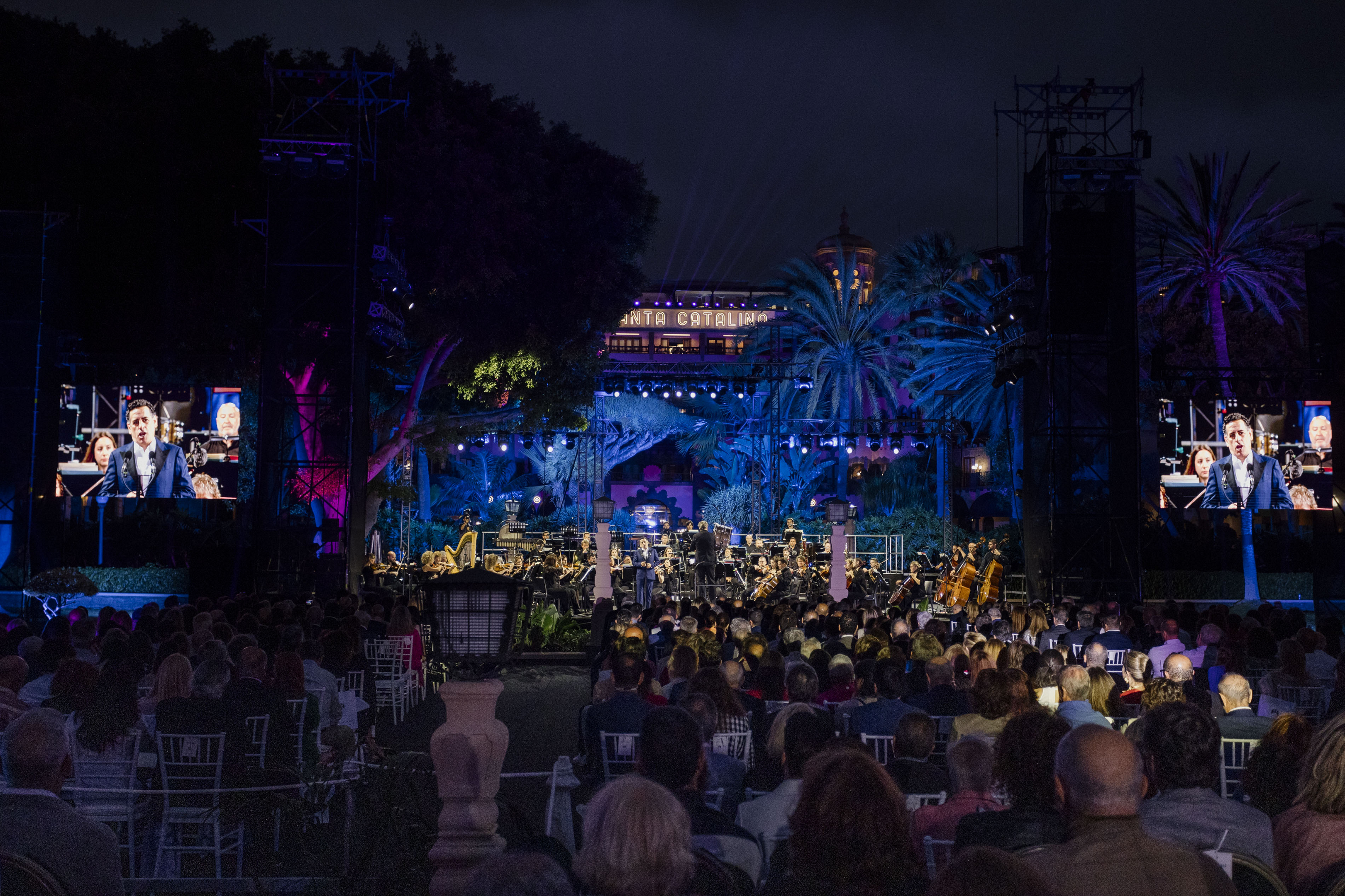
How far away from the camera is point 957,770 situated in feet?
13.8

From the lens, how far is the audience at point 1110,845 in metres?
2.74

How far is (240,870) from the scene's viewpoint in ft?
19.9

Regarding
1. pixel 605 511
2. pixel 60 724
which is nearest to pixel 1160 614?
pixel 605 511

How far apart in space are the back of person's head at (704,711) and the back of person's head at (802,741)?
0.90 meters

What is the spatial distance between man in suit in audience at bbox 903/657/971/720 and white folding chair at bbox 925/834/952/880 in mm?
2825

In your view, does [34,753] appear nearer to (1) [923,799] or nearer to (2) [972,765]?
(2) [972,765]

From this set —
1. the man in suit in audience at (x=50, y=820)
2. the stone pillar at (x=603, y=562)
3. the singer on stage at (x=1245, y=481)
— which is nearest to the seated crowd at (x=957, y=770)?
the man in suit in audience at (x=50, y=820)

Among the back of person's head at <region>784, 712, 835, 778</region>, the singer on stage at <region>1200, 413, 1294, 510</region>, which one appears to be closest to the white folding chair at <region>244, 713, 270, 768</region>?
the back of person's head at <region>784, 712, 835, 778</region>

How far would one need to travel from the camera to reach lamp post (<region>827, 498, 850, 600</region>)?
61.4ft

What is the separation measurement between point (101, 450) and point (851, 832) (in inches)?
782

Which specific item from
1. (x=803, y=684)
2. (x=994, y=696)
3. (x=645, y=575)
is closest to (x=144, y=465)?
(x=645, y=575)

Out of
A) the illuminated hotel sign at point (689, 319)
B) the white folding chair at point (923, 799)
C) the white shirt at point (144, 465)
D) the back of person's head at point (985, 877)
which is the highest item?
the illuminated hotel sign at point (689, 319)

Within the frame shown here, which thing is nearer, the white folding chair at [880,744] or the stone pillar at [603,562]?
the white folding chair at [880,744]

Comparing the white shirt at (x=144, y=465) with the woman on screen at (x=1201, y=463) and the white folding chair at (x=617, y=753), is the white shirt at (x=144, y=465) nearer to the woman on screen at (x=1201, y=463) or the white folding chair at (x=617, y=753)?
the white folding chair at (x=617, y=753)
